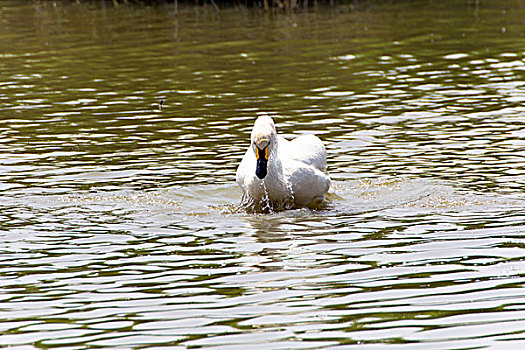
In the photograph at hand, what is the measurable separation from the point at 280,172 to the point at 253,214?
68cm

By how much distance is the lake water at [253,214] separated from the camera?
25.3 ft

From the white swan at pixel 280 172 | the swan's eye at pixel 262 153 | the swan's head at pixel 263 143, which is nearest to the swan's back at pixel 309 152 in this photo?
the white swan at pixel 280 172

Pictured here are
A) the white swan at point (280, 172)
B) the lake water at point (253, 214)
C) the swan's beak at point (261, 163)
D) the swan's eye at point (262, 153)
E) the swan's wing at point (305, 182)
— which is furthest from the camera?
the swan's wing at point (305, 182)

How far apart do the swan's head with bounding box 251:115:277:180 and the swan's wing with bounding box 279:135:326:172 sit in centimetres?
47

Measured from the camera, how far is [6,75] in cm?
2298

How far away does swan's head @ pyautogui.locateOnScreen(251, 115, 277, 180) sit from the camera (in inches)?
439

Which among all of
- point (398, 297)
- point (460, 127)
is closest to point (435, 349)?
point (398, 297)

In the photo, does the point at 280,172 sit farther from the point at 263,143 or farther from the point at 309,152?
the point at 309,152

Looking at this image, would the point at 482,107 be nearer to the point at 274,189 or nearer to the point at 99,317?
the point at 274,189

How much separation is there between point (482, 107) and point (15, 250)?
1045 centimetres

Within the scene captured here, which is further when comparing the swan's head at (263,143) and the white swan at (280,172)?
the white swan at (280,172)

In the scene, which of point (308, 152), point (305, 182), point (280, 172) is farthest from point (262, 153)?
point (308, 152)

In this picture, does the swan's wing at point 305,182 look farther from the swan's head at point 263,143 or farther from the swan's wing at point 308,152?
the swan's head at point 263,143

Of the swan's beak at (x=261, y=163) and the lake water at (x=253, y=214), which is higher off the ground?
the swan's beak at (x=261, y=163)
